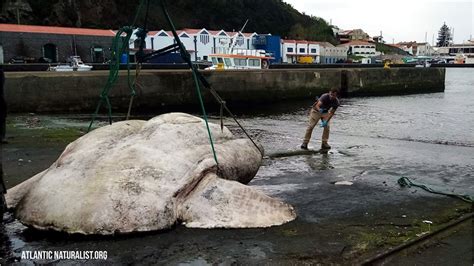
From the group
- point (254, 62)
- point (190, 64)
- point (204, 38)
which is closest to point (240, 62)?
point (254, 62)

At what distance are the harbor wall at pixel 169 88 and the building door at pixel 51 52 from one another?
1409 inches

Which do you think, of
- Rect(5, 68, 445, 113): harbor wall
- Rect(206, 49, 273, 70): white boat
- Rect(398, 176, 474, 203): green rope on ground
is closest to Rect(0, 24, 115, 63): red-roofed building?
Rect(206, 49, 273, 70): white boat

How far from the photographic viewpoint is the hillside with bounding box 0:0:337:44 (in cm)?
7369

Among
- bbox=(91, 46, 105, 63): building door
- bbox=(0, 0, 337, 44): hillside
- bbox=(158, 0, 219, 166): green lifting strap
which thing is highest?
bbox=(0, 0, 337, 44): hillside

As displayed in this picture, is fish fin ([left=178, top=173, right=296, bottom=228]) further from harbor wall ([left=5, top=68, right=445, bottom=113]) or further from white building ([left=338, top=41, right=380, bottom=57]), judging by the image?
white building ([left=338, top=41, right=380, bottom=57])

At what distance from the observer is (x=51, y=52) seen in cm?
5394

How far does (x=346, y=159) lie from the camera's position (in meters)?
9.88

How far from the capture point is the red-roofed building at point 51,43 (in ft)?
164

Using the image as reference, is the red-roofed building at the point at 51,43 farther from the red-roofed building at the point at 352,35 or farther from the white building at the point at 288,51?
the red-roofed building at the point at 352,35

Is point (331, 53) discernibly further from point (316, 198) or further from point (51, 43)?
point (316, 198)

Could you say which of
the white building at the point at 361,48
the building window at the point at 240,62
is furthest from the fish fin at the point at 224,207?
the white building at the point at 361,48

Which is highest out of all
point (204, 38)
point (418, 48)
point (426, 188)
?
point (418, 48)

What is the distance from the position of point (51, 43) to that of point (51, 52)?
1338 millimetres

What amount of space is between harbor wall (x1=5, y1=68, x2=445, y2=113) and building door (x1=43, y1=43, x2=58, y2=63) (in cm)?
3578
